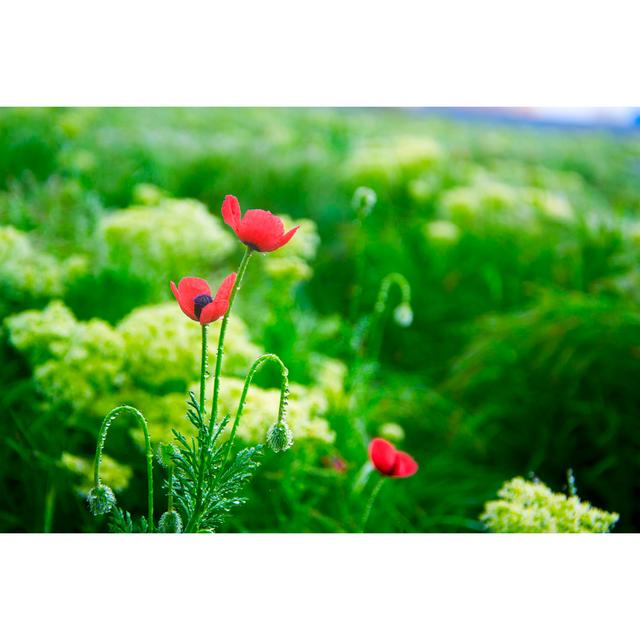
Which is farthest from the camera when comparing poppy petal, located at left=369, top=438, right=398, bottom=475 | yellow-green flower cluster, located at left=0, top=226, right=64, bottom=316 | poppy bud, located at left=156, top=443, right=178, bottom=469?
yellow-green flower cluster, located at left=0, top=226, right=64, bottom=316

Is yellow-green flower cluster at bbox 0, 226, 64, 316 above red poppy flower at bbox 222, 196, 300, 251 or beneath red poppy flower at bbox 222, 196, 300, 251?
beneath

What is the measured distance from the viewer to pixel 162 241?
132 centimetres

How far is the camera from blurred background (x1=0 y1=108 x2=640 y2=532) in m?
1.11

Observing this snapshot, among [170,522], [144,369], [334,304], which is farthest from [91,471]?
[334,304]

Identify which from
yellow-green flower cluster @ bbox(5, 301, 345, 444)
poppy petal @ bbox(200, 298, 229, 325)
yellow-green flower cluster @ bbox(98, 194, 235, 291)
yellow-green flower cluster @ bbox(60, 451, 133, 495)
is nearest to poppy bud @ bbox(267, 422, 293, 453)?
poppy petal @ bbox(200, 298, 229, 325)

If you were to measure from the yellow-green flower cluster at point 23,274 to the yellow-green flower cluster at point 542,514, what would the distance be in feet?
2.91

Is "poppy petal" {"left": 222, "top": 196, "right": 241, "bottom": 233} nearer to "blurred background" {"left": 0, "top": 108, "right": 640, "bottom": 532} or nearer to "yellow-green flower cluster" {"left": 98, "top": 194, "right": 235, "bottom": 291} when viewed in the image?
"blurred background" {"left": 0, "top": 108, "right": 640, "bottom": 532}

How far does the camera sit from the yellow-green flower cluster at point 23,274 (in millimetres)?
1238

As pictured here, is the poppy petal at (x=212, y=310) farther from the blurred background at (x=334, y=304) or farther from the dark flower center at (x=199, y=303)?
the blurred background at (x=334, y=304)

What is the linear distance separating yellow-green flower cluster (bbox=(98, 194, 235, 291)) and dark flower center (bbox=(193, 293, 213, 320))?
0.59m
